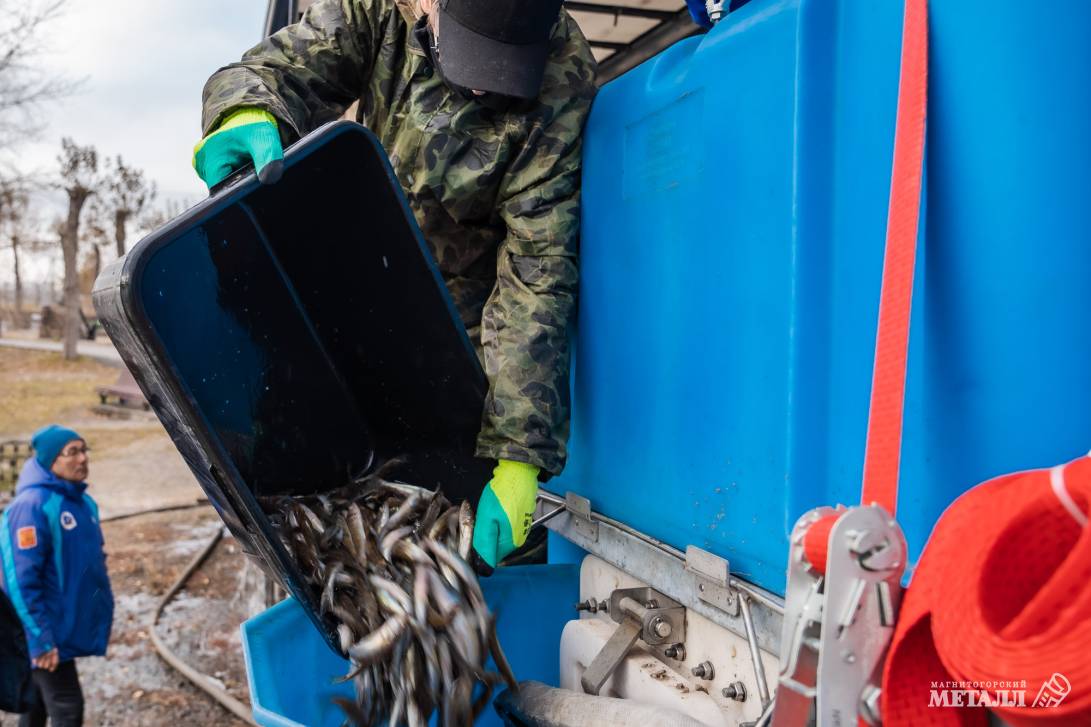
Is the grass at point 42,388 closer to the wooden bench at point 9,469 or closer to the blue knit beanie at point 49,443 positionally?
the wooden bench at point 9,469

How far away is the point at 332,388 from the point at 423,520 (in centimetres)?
59

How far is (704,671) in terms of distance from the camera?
1939mm

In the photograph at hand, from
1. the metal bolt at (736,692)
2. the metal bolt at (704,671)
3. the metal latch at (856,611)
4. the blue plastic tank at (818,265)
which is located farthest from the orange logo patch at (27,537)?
the metal latch at (856,611)

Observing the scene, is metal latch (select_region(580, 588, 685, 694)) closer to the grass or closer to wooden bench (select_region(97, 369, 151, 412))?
the grass

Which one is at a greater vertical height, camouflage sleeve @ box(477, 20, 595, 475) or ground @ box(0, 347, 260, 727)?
camouflage sleeve @ box(477, 20, 595, 475)

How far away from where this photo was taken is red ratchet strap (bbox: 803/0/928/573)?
115 centimetres

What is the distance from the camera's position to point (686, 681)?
2016 millimetres

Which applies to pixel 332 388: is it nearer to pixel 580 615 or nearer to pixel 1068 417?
pixel 580 615

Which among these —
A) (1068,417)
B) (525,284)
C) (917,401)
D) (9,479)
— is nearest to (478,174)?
(525,284)

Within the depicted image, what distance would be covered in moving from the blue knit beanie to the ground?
5.88ft

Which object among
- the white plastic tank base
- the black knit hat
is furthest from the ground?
the black knit hat

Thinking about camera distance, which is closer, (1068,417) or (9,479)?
(1068,417)

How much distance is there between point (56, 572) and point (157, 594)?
3.24m

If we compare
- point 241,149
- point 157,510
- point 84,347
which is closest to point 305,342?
point 241,149
